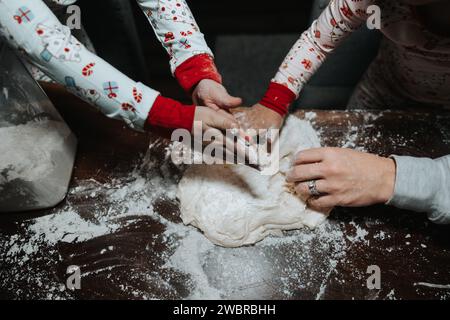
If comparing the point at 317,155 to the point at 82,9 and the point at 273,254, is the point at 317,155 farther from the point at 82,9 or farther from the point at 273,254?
the point at 82,9

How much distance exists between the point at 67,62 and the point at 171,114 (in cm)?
26

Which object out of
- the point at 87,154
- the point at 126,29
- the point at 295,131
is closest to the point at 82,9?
the point at 126,29

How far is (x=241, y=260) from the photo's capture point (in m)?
0.93

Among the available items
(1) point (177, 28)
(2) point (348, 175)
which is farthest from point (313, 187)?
(1) point (177, 28)

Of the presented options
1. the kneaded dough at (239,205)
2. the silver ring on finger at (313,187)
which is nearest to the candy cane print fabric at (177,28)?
the kneaded dough at (239,205)

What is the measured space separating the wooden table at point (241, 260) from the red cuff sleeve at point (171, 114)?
13.4 inches

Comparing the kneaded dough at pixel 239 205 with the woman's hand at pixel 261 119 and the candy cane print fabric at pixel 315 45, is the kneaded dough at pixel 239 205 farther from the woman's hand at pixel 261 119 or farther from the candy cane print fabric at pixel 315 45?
the candy cane print fabric at pixel 315 45

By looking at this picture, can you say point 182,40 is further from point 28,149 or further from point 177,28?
point 28,149

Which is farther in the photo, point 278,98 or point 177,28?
point 278,98

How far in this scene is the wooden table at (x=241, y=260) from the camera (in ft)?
2.88

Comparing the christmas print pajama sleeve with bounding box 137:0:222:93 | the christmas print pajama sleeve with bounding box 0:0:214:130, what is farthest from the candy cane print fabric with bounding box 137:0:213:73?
the christmas print pajama sleeve with bounding box 0:0:214:130

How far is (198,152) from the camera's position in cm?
106

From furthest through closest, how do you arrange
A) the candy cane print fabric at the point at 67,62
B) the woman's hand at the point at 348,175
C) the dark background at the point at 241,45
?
1. the dark background at the point at 241,45
2. the woman's hand at the point at 348,175
3. the candy cane print fabric at the point at 67,62

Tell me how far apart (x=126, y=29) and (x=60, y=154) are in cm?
82
